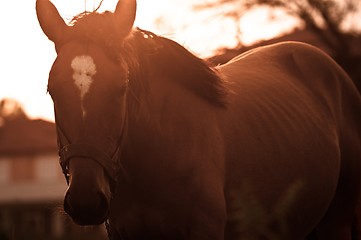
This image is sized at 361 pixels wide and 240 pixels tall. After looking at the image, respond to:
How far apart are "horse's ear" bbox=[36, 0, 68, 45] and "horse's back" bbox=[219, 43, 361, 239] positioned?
1.19m

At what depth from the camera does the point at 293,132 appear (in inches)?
263

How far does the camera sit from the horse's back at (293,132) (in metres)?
6.05

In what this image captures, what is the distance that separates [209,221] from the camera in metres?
5.46

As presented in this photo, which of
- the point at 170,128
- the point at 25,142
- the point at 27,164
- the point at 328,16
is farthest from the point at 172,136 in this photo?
the point at 27,164

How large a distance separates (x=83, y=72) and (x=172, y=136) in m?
0.84

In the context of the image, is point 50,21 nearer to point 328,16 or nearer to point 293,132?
point 293,132

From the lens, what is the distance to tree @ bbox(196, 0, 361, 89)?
99.9 ft

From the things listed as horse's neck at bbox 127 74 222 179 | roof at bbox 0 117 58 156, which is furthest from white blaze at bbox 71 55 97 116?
roof at bbox 0 117 58 156

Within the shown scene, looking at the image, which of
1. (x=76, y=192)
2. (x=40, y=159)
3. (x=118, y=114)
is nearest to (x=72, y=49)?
(x=118, y=114)

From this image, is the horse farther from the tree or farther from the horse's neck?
the tree

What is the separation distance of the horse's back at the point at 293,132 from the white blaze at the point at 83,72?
1162 millimetres

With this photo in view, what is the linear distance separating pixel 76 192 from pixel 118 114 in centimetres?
50

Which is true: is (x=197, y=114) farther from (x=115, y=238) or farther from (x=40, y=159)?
(x=40, y=159)

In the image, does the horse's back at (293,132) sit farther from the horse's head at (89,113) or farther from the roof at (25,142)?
the roof at (25,142)
